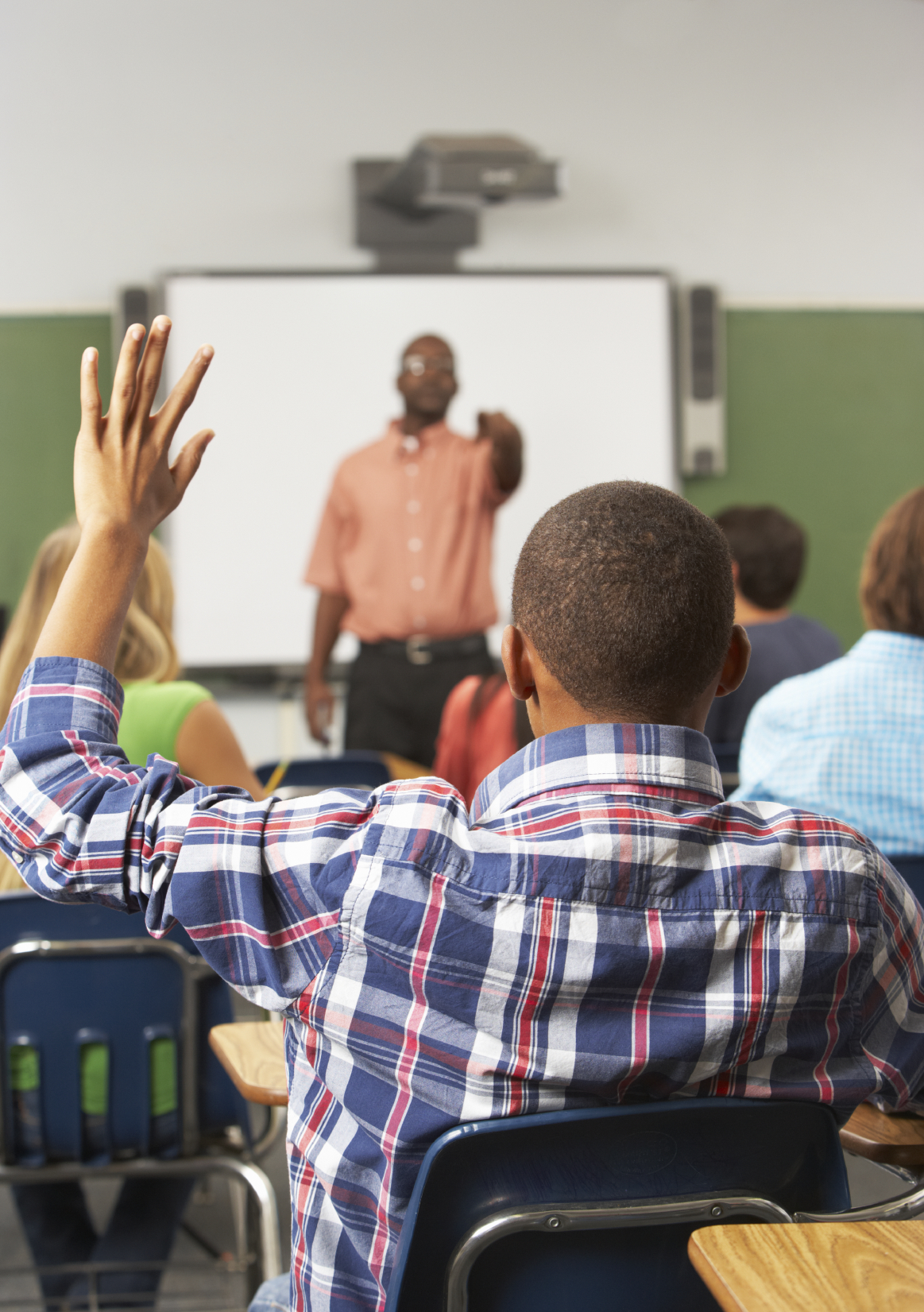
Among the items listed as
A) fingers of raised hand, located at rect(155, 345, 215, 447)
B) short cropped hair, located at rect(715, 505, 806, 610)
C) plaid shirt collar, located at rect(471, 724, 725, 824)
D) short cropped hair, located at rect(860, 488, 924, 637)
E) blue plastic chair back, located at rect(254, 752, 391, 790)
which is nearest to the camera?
plaid shirt collar, located at rect(471, 724, 725, 824)

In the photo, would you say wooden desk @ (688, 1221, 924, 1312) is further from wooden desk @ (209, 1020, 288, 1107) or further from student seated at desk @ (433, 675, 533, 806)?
student seated at desk @ (433, 675, 533, 806)

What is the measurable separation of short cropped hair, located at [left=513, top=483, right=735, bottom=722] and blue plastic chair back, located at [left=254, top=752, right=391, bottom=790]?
195cm

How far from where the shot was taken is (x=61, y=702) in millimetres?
871

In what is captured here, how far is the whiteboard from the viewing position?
4.69 m

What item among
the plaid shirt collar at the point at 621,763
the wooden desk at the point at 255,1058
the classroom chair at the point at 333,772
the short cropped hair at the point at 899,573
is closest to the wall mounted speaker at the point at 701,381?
the classroom chair at the point at 333,772

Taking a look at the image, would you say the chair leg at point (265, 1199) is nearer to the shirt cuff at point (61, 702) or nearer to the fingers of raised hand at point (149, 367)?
the shirt cuff at point (61, 702)

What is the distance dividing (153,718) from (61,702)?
954mm

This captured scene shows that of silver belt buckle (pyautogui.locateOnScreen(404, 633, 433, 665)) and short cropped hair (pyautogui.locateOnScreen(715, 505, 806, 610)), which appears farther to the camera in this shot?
silver belt buckle (pyautogui.locateOnScreen(404, 633, 433, 665))

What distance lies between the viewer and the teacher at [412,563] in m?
4.29

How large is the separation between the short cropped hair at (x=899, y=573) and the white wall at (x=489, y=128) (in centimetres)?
331

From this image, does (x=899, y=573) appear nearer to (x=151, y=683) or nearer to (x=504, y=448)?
(x=151, y=683)

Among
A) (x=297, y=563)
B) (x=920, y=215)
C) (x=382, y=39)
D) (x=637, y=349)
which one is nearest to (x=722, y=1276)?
(x=297, y=563)

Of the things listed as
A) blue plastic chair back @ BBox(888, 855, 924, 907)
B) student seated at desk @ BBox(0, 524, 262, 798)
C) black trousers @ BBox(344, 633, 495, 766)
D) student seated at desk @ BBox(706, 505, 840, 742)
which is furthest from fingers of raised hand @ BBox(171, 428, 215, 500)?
black trousers @ BBox(344, 633, 495, 766)

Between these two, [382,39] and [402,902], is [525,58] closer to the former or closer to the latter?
[382,39]
